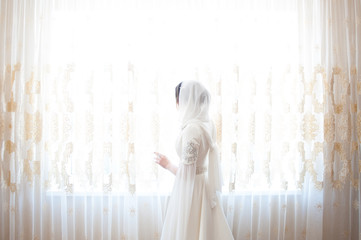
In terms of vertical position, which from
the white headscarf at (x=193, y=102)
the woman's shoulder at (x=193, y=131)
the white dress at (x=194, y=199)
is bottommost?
the white dress at (x=194, y=199)

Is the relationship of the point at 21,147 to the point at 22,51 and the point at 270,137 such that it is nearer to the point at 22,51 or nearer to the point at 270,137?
the point at 22,51

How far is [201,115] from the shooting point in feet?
6.98

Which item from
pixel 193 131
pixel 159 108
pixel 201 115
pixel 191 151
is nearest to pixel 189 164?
pixel 191 151

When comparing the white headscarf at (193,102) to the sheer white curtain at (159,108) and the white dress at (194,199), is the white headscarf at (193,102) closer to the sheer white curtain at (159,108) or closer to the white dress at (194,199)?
the white dress at (194,199)

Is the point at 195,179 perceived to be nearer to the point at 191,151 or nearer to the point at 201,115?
the point at 191,151

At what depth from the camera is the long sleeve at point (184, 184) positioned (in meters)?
2.04

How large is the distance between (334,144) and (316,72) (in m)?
0.65

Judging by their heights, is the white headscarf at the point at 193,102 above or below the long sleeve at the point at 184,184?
above

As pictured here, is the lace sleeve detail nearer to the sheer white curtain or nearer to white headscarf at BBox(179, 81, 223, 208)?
white headscarf at BBox(179, 81, 223, 208)

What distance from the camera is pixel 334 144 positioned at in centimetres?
277

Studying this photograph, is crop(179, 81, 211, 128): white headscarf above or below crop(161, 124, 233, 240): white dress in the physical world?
above

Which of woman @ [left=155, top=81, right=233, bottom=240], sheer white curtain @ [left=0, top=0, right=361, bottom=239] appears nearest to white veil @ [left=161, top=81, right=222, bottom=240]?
woman @ [left=155, top=81, right=233, bottom=240]

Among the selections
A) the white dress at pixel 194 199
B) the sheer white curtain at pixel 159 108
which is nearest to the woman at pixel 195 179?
the white dress at pixel 194 199

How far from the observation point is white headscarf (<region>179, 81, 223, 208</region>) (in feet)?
6.95
